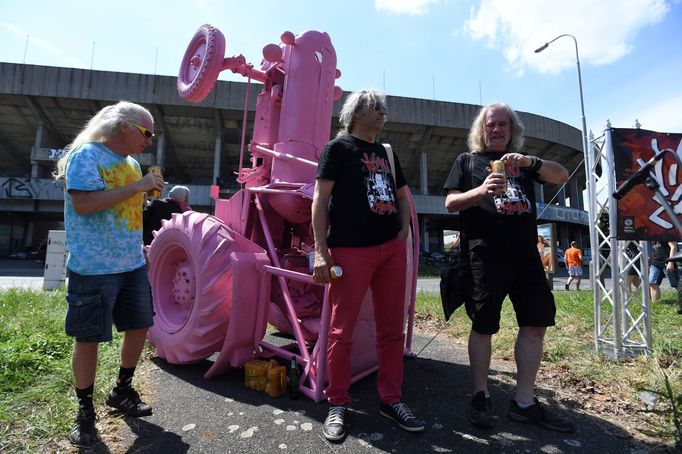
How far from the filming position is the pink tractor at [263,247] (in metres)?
2.89

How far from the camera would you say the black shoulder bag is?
246 centimetres

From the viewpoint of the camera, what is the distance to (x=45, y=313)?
4.82 m

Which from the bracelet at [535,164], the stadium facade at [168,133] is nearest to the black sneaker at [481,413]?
the bracelet at [535,164]

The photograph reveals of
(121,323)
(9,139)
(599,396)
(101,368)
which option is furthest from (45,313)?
(9,139)

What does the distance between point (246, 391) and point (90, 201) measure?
166cm

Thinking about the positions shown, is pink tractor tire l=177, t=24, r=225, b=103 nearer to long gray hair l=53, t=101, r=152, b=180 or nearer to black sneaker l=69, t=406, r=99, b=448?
long gray hair l=53, t=101, r=152, b=180

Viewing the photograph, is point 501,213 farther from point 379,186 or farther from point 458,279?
point 379,186

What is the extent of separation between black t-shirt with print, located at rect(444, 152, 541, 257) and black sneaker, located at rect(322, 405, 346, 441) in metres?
1.29

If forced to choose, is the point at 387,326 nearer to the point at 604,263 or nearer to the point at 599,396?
the point at 599,396

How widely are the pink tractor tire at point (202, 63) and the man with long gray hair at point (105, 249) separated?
1.59 metres

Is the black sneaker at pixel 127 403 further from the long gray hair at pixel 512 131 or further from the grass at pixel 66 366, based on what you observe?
the long gray hair at pixel 512 131

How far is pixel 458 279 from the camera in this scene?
2.47m

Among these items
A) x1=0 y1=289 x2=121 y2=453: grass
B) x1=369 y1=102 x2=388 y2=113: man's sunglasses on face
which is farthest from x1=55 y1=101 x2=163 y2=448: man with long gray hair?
x1=369 y1=102 x2=388 y2=113: man's sunglasses on face

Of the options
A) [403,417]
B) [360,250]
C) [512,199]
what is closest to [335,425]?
[403,417]
